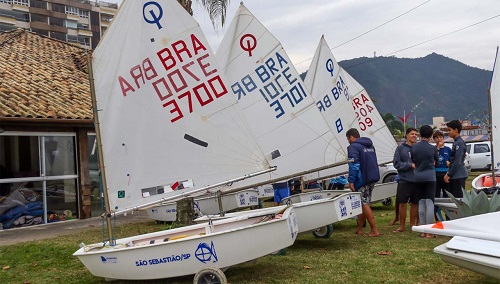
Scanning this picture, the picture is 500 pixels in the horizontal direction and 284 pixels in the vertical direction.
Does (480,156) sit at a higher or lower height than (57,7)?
lower

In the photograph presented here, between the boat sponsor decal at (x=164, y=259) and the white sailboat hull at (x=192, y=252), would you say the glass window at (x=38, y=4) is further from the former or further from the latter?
the boat sponsor decal at (x=164, y=259)

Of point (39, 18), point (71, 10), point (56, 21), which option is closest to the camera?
point (39, 18)

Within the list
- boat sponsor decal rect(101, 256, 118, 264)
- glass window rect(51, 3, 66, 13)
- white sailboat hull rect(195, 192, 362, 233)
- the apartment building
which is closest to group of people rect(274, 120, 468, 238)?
white sailboat hull rect(195, 192, 362, 233)

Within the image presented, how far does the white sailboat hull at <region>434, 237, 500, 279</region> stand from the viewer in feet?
15.2

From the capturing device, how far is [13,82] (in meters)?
13.5

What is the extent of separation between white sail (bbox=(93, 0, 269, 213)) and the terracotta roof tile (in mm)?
4446

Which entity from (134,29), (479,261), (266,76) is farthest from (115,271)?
(266,76)

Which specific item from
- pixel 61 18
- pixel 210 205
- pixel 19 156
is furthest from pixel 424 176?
pixel 61 18

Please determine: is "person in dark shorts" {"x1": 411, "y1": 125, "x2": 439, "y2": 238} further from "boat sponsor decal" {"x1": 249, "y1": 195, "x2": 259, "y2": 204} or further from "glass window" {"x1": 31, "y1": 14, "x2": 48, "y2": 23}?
"glass window" {"x1": 31, "y1": 14, "x2": 48, "y2": 23}

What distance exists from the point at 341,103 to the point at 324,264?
5.86m

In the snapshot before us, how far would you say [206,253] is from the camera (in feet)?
18.5

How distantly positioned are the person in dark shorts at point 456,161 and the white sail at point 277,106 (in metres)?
1.77

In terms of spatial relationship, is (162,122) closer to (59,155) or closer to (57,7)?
(59,155)

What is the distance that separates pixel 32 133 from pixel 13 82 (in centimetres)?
216
